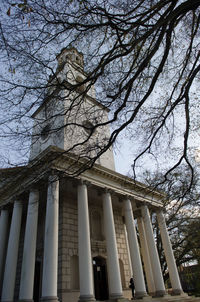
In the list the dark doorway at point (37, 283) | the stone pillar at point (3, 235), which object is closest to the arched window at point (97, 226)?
the dark doorway at point (37, 283)

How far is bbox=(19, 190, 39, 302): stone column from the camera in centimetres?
1221

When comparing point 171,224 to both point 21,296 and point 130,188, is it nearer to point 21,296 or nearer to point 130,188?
point 130,188

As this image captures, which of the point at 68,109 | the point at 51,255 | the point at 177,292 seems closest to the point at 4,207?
the point at 51,255

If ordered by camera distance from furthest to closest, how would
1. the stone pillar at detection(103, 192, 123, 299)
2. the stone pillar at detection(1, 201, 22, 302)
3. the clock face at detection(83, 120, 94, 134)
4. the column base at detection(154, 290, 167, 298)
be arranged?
1. the column base at detection(154, 290, 167, 298)
2. the stone pillar at detection(1, 201, 22, 302)
3. the stone pillar at detection(103, 192, 123, 299)
4. the clock face at detection(83, 120, 94, 134)

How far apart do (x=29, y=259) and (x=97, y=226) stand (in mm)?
7540

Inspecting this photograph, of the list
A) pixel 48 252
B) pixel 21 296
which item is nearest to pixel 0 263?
pixel 21 296

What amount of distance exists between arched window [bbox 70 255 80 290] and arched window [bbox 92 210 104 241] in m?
2.85

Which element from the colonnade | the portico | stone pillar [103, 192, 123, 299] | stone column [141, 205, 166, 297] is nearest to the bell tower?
the colonnade

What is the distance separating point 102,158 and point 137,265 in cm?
956

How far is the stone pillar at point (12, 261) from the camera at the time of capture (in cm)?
1398

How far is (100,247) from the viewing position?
1847 cm

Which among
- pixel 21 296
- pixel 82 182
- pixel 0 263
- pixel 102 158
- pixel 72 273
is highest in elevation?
pixel 102 158

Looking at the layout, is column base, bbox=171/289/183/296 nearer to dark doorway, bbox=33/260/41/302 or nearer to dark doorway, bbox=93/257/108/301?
dark doorway, bbox=93/257/108/301

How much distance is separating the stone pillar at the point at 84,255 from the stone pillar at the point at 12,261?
480cm
